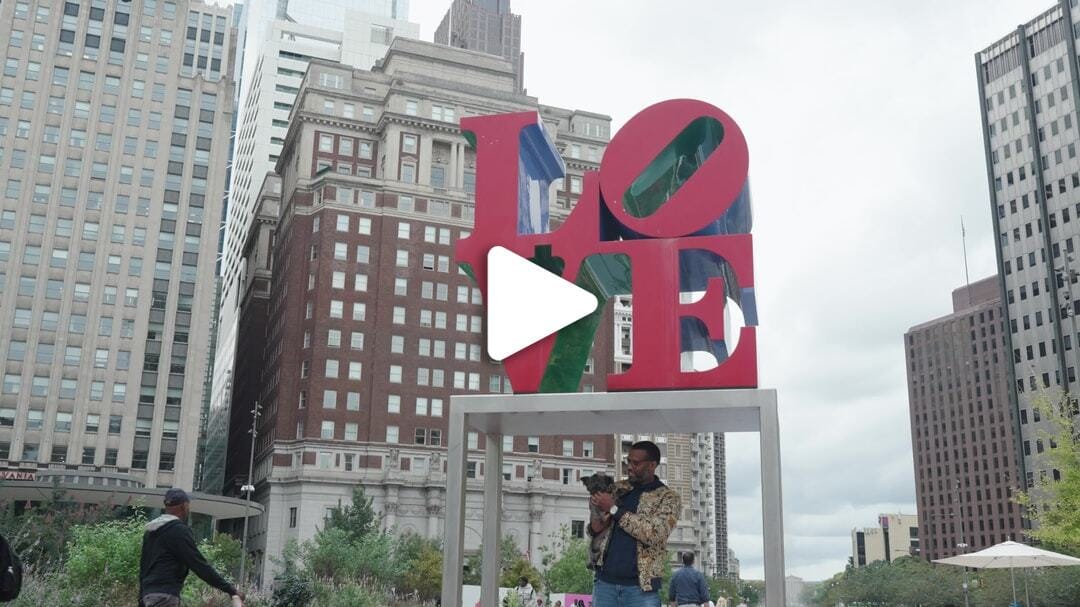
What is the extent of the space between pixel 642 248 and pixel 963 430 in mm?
182523

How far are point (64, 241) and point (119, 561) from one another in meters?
84.3

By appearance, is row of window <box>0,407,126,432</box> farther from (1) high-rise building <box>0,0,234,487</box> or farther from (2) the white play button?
(2) the white play button

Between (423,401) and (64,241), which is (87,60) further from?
(423,401)

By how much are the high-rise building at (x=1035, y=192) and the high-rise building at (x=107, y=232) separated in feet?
280

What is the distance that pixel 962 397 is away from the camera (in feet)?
589

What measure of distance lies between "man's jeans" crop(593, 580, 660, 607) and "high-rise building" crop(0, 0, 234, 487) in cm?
8620

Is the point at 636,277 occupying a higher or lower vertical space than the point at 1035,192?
lower

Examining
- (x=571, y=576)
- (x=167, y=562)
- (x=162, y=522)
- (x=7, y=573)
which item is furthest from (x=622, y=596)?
(x=571, y=576)

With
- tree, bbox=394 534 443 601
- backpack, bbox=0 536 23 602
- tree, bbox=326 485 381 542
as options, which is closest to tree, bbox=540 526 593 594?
tree, bbox=394 534 443 601

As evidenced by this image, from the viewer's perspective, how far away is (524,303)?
12.0 metres

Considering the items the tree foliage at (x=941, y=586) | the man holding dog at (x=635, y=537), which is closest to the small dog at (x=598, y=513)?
the man holding dog at (x=635, y=537)

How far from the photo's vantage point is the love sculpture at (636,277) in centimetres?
1095

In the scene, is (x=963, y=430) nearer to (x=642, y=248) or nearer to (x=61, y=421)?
(x=61, y=421)

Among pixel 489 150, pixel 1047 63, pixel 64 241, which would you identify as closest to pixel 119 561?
pixel 489 150
